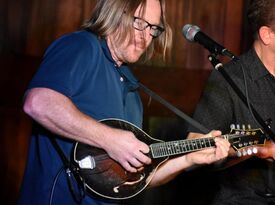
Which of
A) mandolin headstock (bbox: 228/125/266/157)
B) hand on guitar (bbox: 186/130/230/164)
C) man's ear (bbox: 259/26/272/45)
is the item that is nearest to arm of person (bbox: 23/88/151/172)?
hand on guitar (bbox: 186/130/230/164)

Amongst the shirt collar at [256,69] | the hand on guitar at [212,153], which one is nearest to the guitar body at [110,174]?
the hand on guitar at [212,153]

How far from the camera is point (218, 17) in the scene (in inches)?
147

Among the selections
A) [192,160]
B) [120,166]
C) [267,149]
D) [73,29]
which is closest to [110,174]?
[120,166]

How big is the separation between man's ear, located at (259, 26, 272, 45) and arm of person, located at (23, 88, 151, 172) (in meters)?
1.05

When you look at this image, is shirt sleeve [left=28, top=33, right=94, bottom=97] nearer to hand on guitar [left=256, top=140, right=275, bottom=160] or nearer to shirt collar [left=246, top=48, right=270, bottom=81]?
hand on guitar [left=256, top=140, right=275, bottom=160]

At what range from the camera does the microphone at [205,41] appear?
5.99 feet

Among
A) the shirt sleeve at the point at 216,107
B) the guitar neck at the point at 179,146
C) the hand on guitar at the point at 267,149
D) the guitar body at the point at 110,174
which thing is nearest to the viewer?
the guitar body at the point at 110,174

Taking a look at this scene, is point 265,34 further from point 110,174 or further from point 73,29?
point 73,29

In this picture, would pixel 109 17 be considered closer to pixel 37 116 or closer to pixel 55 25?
pixel 37 116

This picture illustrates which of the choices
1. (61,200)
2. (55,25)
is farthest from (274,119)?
(55,25)

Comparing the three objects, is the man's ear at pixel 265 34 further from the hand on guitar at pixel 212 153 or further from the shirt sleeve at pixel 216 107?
the hand on guitar at pixel 212 153

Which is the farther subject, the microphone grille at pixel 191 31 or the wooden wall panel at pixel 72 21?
the wooden wall panel at pixel 72 21

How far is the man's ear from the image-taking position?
8.43 feet

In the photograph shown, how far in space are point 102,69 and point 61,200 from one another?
1.75 ft
